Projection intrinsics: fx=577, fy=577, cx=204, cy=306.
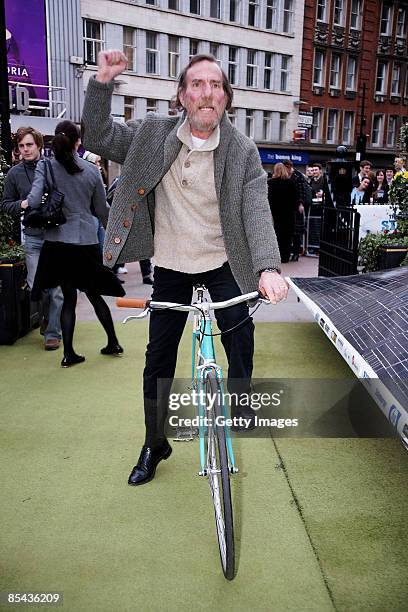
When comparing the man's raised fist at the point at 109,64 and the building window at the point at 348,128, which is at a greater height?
the building window at the point at 348,128

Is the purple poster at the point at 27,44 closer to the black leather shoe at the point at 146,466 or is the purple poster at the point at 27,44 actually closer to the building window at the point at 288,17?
the building window at the point at 288,17

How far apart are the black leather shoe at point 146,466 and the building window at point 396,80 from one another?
4105cm

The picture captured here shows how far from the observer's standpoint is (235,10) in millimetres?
31500

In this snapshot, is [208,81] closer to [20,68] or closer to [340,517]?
[340,517]

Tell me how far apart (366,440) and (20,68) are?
79.3ft

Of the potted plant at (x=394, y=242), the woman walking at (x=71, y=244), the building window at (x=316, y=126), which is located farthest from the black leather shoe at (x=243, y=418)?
the building window at (x=316, y=126)

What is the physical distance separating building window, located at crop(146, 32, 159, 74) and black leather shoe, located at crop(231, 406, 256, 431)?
28195 mm

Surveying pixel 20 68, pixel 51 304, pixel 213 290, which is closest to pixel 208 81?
pixel 213 290

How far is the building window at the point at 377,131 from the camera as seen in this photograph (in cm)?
3869

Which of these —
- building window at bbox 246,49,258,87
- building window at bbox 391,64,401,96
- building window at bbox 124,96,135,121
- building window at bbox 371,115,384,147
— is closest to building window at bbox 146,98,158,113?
building window at bbox 124,96,135,121

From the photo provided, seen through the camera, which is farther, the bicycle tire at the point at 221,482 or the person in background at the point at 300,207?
the person in background at the point at 300,207

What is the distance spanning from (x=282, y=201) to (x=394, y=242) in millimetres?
Answer: 4563

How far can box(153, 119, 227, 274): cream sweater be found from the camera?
110 inches

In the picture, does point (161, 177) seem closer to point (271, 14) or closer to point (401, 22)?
point (271, 14)
